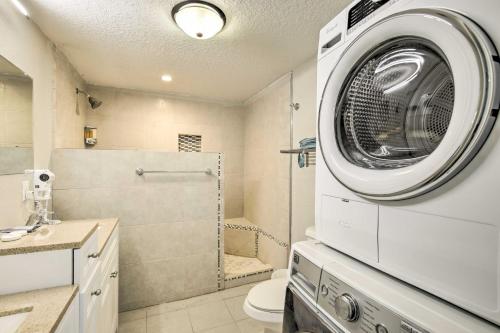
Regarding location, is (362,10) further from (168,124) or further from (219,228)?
(168,124)

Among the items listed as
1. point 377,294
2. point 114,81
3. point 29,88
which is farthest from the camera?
point 114,81

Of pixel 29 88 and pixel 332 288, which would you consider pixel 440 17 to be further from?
pixel 29 88

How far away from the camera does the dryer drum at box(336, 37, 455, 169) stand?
625 mm

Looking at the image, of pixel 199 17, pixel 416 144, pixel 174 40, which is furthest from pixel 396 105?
pixel 174 40

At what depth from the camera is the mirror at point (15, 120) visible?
1124mm

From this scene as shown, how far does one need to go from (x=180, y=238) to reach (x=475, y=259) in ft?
6.61

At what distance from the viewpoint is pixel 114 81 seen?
2.51 metres

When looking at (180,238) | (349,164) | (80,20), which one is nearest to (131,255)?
(180,238)

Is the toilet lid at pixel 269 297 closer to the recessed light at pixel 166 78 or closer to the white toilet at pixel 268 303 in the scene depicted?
the white toilet at pixel 268 303

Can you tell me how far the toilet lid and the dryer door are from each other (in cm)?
95

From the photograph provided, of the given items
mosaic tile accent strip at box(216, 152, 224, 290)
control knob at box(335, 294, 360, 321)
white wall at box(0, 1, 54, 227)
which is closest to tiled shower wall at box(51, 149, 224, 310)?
mosaic tile accent strip at box(216, 152, 224, 290)

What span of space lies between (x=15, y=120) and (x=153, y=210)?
1091mm

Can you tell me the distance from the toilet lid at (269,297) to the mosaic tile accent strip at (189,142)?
82.7 inches

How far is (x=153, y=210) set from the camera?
1.98 meters
